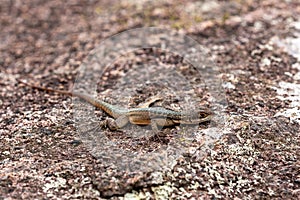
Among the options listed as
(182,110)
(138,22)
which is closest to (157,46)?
(138,22)

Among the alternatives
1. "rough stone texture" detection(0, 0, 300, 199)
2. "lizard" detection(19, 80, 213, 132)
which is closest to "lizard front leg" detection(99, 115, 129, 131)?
"lizard" detection(19, 80, 213, 132)

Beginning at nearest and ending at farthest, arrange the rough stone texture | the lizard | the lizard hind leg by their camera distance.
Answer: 1. the rough stone texture
2. the lizard
3. the lizard hind leg

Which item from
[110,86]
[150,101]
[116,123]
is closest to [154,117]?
[116,123]

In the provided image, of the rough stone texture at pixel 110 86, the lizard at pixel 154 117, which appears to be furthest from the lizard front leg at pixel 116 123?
the rough stone texture at pixel 110 86

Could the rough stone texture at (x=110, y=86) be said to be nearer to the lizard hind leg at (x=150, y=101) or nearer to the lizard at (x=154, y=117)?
the lizard at (x=154, y=117)

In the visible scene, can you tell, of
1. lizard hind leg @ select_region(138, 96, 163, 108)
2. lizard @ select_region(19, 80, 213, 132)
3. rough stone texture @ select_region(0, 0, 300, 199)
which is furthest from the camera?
lizard hind leg @ select_region(138, 96, 163, 108)

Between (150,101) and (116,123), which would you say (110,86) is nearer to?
(150,101)

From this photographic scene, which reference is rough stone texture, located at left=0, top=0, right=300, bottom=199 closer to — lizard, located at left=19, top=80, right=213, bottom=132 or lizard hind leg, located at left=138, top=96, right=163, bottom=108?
lizard, located at left=19, top=80, right=213, bottom=132

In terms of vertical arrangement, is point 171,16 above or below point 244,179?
above

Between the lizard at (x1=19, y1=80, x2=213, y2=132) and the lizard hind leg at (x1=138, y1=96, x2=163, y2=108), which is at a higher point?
the lizard at (x1=19, y1=80, x2=213, y2=132)

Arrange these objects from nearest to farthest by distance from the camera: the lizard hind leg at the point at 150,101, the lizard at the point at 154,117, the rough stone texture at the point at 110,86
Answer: the rough stone texture at the point at 110,86 → the lizard at the point at 154,117 → the lizard hind leg at the point at 150,101

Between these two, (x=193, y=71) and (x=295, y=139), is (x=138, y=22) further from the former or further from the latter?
(x=295, y=139)
